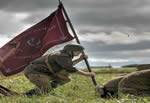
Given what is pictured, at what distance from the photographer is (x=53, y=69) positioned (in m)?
9.07

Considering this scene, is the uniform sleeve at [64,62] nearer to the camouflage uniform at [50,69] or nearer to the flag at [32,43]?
the camouflage uniform at [50,69]

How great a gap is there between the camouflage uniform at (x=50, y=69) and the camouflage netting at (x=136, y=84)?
4.85 feet

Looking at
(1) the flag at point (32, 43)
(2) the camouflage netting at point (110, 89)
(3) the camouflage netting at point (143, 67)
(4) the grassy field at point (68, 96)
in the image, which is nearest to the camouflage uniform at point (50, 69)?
(4) the grassy field at point (68, 96)

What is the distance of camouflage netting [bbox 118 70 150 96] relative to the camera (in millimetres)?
8086

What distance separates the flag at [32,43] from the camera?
10.5 meters

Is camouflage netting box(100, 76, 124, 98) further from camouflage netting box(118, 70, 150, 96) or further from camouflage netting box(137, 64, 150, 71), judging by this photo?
camouflage netting box(137, 64, 150, 71)

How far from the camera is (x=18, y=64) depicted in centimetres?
1052

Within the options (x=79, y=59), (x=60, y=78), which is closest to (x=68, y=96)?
(x=60, y=78)

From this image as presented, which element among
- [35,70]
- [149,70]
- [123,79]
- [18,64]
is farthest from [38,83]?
[149,70]

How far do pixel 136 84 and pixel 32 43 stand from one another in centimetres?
420

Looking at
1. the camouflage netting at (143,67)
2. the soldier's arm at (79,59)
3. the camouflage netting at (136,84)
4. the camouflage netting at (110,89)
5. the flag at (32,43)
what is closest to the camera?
the camouflage netting at (136,84)

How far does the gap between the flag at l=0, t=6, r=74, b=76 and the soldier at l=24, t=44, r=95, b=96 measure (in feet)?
3.95

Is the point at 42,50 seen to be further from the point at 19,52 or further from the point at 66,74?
the point at 66,74

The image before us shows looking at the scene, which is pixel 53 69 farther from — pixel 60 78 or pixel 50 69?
pixel 60 78
